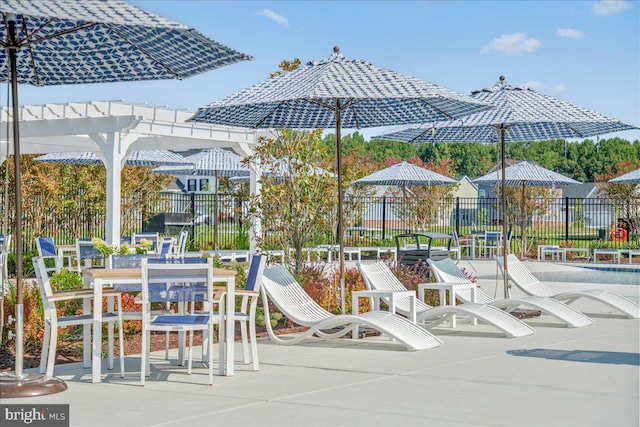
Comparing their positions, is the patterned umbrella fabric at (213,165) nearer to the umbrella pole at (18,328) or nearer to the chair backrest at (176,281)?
the chair backrest at (176,281)

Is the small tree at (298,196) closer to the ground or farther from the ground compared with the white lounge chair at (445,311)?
farther from the ground

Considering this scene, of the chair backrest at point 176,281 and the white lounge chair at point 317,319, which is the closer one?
the chair backrest at point 176,281

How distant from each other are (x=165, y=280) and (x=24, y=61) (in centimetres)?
255

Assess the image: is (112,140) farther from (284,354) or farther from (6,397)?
(6,397)

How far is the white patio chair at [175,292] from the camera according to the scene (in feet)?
23.8

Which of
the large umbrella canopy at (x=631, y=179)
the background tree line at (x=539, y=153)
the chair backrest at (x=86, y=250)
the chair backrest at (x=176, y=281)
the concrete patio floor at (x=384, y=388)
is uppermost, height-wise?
the background tree line at (x=539, y=153)

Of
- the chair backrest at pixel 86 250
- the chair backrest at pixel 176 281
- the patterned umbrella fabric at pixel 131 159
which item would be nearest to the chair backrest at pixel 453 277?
the chair backrest at pixel 176 281

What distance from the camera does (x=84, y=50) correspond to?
8.25 meters

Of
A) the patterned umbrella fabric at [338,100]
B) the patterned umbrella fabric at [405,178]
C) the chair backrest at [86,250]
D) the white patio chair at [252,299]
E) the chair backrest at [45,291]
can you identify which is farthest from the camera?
the patterned umbrella fabric at [405,178]

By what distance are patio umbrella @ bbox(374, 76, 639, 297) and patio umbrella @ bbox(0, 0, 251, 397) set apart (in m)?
4.61

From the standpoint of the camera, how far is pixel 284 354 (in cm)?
903

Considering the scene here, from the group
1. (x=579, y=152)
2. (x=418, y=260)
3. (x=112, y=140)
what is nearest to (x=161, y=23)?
(x=418, y=260)

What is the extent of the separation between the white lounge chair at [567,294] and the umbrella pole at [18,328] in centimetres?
711

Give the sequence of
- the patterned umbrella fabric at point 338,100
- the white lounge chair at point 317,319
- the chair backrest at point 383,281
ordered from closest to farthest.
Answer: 1. the white lounge chair at point 317,319
2. the patterned umbrella fabric at point 338,100
3. the chair backrest at point 383,281
